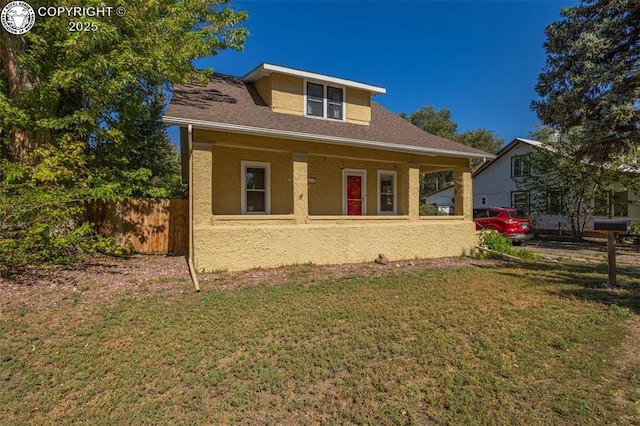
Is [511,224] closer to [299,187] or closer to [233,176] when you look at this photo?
[299,187]

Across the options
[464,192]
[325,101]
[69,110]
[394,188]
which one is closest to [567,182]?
[464,192]

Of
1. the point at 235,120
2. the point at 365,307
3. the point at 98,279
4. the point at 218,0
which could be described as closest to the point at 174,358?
the point at 365,307

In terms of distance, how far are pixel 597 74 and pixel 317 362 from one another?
36.0ft

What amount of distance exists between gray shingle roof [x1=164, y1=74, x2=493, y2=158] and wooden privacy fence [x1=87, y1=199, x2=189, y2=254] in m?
3.38

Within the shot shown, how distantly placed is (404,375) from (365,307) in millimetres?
2097

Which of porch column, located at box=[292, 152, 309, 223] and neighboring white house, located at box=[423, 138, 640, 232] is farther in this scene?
neighboring white house, located at box=[423, 138, 640, 232]

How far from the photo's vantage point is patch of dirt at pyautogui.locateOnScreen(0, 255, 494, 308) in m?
5.80

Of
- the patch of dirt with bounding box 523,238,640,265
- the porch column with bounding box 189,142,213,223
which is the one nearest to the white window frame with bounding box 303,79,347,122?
the porch column with bounding box 189,142,213,223

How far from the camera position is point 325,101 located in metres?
11.7

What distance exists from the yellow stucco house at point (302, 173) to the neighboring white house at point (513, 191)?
476 inches

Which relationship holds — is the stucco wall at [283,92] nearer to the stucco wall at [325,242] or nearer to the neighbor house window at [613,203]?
the stucco wall at [325,242]

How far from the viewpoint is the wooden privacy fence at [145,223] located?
399 inches

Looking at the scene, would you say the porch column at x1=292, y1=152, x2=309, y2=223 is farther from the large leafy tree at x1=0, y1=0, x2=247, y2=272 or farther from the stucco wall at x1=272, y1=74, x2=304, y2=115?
Result: the large leafy tree at x1=0, y1=0, x2=247, y2=272

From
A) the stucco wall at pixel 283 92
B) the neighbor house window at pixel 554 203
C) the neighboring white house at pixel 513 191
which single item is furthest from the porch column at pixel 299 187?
the neighbor house window at pixel 554 203
